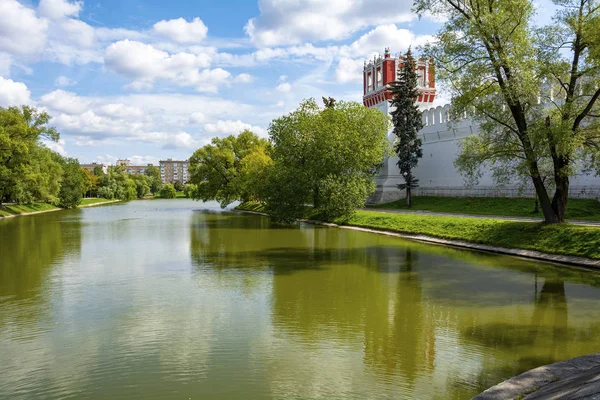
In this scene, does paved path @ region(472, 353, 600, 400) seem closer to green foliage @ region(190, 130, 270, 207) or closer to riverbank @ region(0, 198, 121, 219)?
green foliage @ region(190, 130, 270, 207)

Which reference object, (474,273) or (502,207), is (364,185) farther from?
(474,273)

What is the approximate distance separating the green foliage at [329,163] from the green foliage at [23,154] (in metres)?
21.9

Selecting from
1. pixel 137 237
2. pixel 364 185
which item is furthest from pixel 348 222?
pixel 137 237

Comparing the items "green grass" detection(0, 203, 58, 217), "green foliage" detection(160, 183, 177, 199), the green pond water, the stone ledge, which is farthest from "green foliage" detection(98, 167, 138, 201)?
the green pond water

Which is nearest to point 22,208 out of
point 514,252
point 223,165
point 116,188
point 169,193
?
point 223,165

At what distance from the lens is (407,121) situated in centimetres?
3741

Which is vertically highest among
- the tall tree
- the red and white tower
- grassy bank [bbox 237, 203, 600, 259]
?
the red and white tower

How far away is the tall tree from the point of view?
3706 cm

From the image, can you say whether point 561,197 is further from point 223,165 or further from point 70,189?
point 70,189

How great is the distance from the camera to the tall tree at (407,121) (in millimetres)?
37062

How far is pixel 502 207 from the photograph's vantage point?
2747 centimetres

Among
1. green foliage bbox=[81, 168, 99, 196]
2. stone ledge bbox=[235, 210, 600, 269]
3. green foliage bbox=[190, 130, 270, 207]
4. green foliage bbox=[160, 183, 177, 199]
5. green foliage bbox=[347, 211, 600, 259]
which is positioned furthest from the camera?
green foliage bbox=[160, 183, 177, 199]

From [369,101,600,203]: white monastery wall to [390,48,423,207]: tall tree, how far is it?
1.47 meters

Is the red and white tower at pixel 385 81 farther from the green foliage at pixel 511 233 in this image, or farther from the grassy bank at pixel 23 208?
the grassy bank at pixel 23 208
